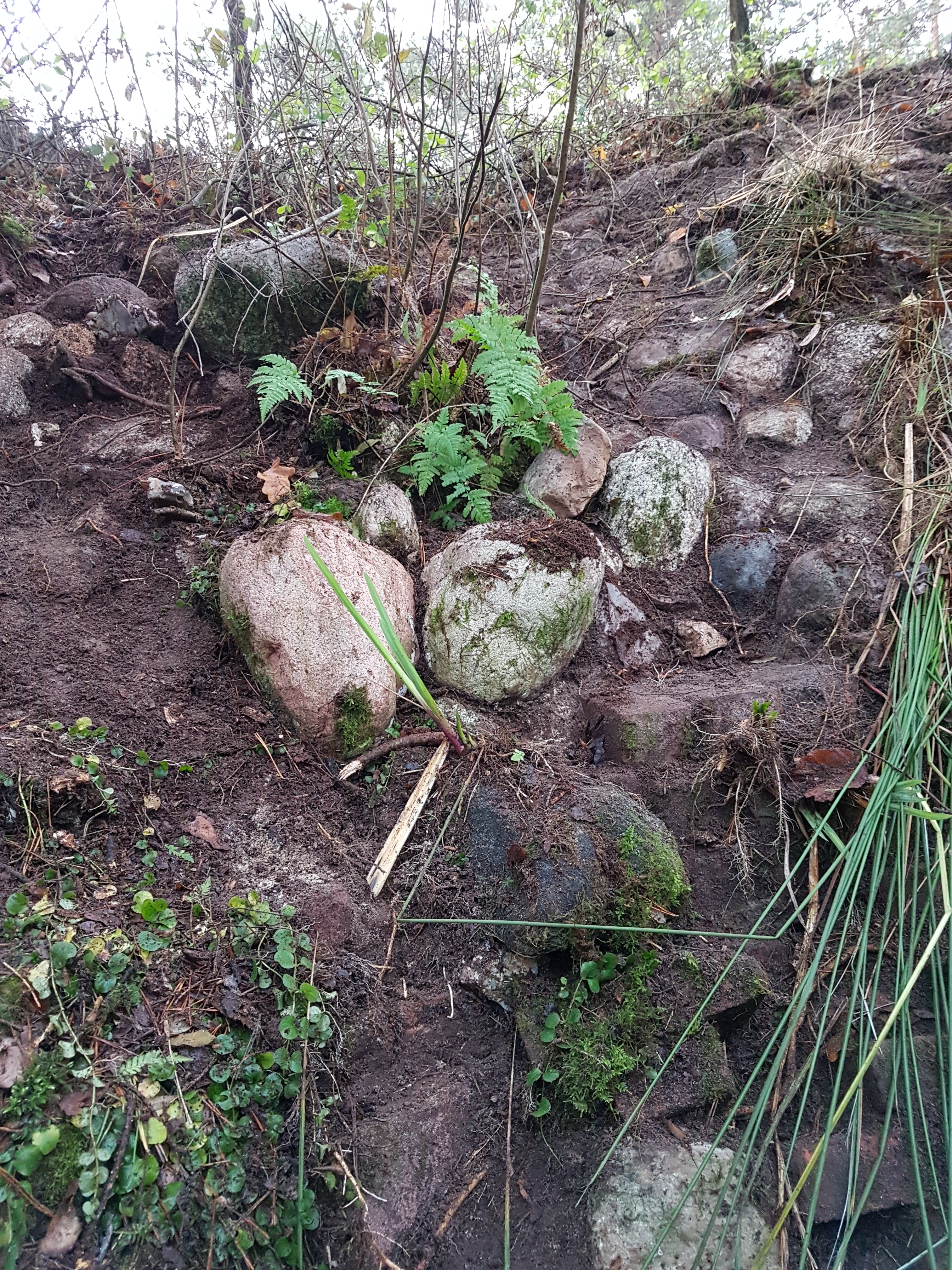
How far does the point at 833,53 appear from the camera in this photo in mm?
5621

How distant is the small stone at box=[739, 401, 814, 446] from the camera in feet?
11.7

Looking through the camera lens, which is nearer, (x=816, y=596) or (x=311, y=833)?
(x=311, y=833)

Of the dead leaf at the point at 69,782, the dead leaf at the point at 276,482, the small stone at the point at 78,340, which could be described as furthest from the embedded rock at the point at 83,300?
the dead leaf at the point at 69,782

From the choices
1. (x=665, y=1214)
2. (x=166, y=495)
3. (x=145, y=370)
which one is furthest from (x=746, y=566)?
(x=145, y=370)

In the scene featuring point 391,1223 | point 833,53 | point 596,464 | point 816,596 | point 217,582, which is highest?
point 833,53

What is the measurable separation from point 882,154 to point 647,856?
459 cm

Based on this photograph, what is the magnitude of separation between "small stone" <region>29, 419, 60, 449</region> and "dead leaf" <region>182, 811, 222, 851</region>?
2.38 meters

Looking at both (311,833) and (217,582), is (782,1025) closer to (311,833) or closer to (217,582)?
(311,833)

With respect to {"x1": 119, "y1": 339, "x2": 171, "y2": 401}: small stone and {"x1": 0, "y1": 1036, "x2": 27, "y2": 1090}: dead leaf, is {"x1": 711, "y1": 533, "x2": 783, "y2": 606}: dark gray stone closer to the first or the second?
{"x1": 0, "y1": 1036, "x2": 27, "y2": 1090}: dead leaf

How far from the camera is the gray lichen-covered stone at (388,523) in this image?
3037 millimetres

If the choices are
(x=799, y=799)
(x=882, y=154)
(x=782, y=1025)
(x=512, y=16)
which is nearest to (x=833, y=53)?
(x=882, y=154)

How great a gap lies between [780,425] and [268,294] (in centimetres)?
287

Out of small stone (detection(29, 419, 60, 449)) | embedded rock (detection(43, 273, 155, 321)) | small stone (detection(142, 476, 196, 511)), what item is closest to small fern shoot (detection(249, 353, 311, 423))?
small stone (detection(142, 476, 196, 511))

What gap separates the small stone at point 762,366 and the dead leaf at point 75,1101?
4.13m
